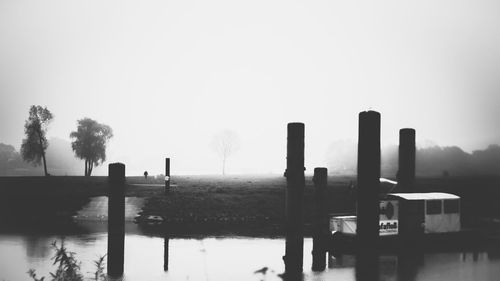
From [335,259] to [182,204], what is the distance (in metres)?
18.7

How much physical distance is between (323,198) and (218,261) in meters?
5.06

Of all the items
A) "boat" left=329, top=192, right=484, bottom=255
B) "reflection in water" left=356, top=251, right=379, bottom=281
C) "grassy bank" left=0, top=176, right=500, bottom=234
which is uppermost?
"reflection in water" left=356, top=251, right=379, bottom=281

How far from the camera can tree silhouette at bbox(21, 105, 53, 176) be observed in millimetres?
68812

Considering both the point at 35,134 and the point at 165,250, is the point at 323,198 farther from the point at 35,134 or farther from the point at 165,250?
the point at 35,134

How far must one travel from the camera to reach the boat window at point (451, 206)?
72.1ft

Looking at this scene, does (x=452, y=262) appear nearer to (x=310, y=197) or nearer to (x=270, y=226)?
(x=270, y=226)

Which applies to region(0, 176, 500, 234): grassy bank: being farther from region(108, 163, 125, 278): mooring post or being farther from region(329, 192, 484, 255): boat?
region(108, 163, 125, 278): mooring post

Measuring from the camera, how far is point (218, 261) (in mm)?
17812

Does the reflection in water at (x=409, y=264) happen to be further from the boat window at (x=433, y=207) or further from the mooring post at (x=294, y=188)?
the mooring post at (x=294, y=188)

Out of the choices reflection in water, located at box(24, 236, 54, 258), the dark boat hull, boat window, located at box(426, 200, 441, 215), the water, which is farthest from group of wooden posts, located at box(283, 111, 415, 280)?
reflection in water, located at box(24, 236, 54, 258)

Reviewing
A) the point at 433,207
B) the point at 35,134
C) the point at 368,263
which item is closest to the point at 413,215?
the point at 433,207

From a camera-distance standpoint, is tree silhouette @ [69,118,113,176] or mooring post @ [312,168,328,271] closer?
mooring post @ [312,168,328,271]

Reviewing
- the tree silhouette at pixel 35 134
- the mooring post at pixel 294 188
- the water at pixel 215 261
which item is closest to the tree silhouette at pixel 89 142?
the tree silhouette at pixel 35 134

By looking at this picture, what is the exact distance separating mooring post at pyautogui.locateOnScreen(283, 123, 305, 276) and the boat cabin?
867 centimetres
